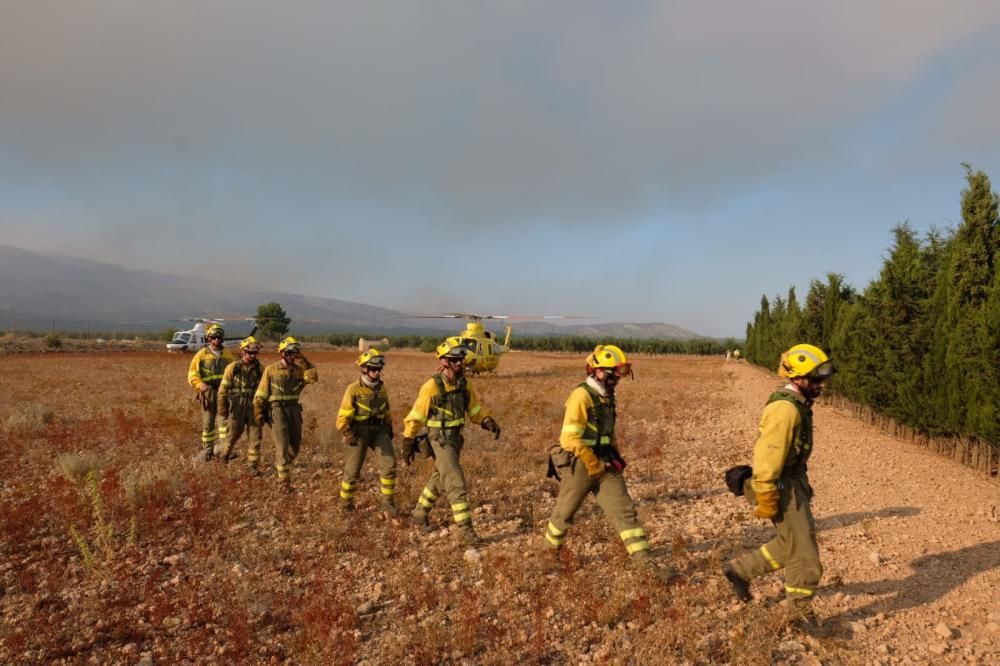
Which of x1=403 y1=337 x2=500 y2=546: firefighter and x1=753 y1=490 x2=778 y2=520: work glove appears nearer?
x1=753 y1=490 x2=778 y2=520: work glove

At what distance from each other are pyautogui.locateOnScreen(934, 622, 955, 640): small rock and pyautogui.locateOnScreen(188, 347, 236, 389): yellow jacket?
35.9 feet

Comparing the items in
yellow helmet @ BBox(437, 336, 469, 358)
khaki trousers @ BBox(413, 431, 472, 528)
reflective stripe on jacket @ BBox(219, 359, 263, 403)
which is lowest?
khaki trousers @ BBox(413, 431, 472, 528)

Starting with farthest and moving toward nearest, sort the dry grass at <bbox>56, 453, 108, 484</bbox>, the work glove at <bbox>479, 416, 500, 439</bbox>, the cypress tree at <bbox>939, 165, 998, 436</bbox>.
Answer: the cypress tree at <bbox>939, 165, 998, 436</bbox>
the dry grass at <bbox>56, 453, 108, 484</bbox>
the work glove at <bbox>479, 416, 500, 439</bbox>

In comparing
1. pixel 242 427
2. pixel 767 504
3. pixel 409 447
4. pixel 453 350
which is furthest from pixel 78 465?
pixel 767 504

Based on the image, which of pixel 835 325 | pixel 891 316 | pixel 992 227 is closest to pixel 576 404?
pixel 992 227

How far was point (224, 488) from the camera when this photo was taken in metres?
9.23

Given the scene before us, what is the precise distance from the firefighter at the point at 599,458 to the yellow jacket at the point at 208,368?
7.85 m

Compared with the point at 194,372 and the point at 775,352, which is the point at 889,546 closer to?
the point at 194,372

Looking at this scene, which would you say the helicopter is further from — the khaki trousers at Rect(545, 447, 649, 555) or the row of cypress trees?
the khaki trousers at Rect(545, 447, 649, 555)

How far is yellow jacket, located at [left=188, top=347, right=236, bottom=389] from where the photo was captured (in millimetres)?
11016

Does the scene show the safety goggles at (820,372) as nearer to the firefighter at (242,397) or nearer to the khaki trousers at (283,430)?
the khaki trousers at (283,430)

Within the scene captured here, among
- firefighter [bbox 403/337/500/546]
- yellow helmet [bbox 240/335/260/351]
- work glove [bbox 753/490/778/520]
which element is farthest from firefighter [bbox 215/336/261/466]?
work glove [bbox 753/490/778/520]

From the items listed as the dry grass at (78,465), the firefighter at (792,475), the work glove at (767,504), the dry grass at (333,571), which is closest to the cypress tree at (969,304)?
the dry grass at (333,571)

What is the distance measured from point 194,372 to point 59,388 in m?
15.5
